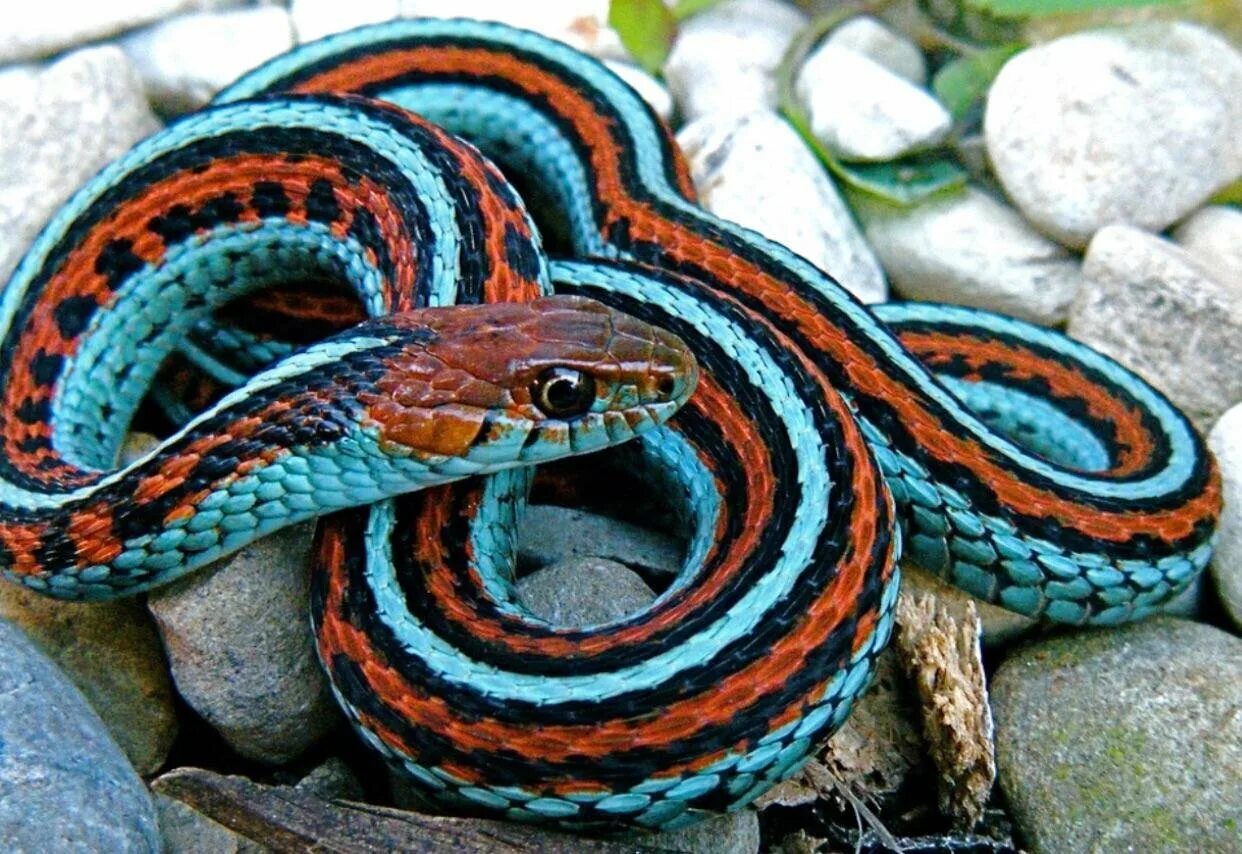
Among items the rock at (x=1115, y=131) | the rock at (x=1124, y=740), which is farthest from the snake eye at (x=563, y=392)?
the rock at (x=1115, y=131)

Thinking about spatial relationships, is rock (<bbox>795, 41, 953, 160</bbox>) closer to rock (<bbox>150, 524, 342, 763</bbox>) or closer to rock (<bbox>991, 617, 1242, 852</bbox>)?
rock (<bbox>991, 617, 1242, 852</bbox>)

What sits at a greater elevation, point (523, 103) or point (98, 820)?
point (523, 103)

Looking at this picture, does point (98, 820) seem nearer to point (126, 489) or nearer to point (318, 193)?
point (126, 489)

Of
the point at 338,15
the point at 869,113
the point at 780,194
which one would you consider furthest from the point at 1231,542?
the point at 338,15

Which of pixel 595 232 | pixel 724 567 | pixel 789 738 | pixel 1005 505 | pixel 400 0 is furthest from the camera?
pixel 400 0

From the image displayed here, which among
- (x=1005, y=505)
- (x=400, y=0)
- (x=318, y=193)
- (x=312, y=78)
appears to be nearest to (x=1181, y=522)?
(x=1005, y=505)

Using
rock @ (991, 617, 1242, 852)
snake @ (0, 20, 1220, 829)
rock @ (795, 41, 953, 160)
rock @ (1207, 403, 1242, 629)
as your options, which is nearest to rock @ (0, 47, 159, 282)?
snake @ (0, 20, 1220, 829)

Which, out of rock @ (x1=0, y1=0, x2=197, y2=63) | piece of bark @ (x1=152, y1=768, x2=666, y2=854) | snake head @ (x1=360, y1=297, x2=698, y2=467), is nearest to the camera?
piece of bark @ (x1=152, y1=768, x2=666, y2=854)
